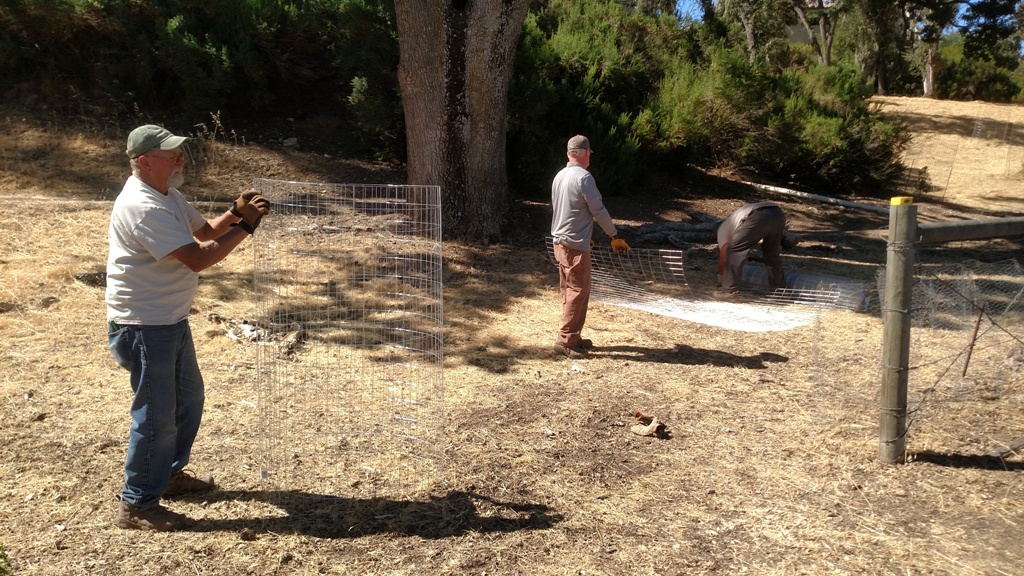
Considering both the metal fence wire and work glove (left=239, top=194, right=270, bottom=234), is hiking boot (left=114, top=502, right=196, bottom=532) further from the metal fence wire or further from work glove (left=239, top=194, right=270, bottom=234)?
the metal fence wire

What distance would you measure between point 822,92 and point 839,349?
10026 millimetres

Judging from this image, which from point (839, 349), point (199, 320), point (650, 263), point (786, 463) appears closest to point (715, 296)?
point (650, 263)

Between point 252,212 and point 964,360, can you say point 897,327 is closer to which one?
point 964,360

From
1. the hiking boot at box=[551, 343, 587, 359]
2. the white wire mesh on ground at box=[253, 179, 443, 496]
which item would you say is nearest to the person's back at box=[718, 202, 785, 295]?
the hiking boot at box=[551, 343, 587, 359]

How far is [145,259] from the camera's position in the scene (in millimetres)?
3543

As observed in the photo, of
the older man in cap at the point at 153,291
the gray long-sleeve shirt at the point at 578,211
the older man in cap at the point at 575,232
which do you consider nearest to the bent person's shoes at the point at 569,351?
the older man in cap at the point at 575,232

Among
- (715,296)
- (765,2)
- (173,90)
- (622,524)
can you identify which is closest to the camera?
(622,524)

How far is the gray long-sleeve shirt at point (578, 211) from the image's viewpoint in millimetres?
6238

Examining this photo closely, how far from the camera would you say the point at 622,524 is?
397 cm

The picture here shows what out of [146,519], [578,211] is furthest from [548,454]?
[578,211]

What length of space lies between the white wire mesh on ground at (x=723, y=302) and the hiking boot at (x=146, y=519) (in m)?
4.94

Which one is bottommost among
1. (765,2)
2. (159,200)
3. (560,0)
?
(159,200)

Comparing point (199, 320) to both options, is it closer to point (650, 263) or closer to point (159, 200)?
point (159, 200)

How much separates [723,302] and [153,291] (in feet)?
19.3
